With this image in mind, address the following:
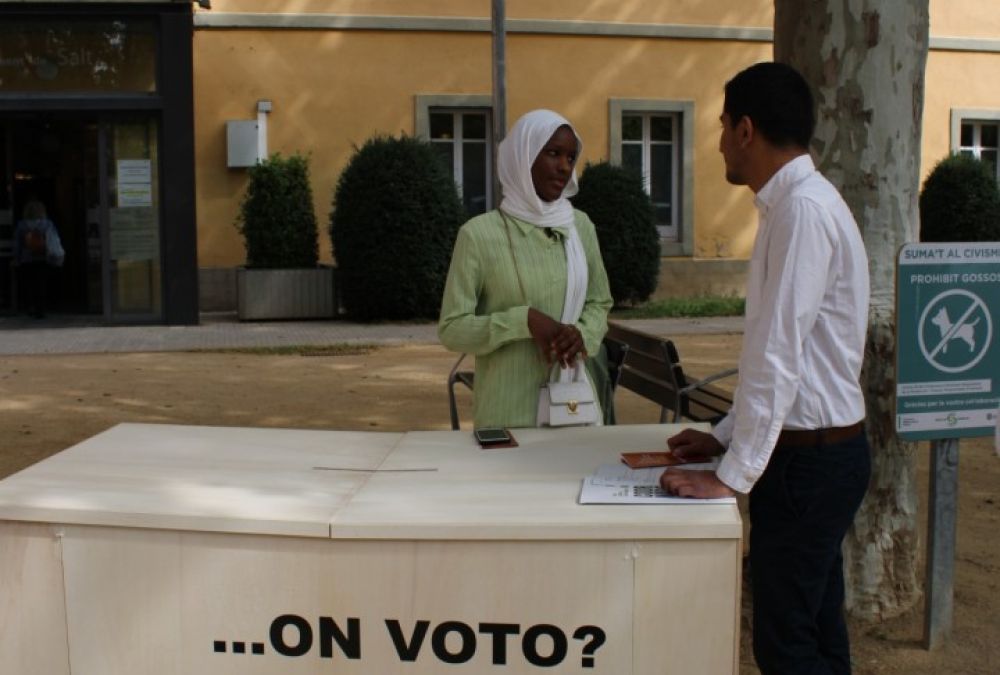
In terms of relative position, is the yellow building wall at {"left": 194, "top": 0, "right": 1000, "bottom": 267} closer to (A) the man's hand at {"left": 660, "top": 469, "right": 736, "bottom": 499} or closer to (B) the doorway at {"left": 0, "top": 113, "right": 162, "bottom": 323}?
(B) the doorway at {"left": 0, "top": 113, "right": 162, "bottom": 323}

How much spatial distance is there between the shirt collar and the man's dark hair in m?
0.05

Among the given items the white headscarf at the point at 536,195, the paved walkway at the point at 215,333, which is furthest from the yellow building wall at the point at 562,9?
the white headscarf at the point at 536,195

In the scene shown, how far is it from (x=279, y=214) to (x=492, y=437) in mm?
11865

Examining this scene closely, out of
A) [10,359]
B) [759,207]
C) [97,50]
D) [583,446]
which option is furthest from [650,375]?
[97,50]

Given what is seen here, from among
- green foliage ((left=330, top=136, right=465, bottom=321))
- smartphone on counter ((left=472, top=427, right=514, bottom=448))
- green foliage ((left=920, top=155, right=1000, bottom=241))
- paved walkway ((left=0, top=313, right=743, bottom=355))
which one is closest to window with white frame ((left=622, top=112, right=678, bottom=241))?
paved walkway ((left=0, top=313, right=743, bottom=355))

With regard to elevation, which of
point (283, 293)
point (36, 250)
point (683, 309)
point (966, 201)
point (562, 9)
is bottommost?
point (683, 309)

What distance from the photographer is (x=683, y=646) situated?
94.0 inches

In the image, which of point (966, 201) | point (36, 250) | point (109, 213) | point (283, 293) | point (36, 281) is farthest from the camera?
point (966, 201)

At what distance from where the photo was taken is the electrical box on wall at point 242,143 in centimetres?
1579

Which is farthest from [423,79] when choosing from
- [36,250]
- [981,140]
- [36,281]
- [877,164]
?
[877,164]

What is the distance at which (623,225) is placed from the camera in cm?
1540

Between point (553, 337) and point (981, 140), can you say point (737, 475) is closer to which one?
point (553, 337)

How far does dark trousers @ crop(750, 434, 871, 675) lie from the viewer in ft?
8.61

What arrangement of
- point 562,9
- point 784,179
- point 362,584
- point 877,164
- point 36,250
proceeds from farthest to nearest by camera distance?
point 562,9 < point 36,250 < point 877,164 < point 784,179 < point 362,584
